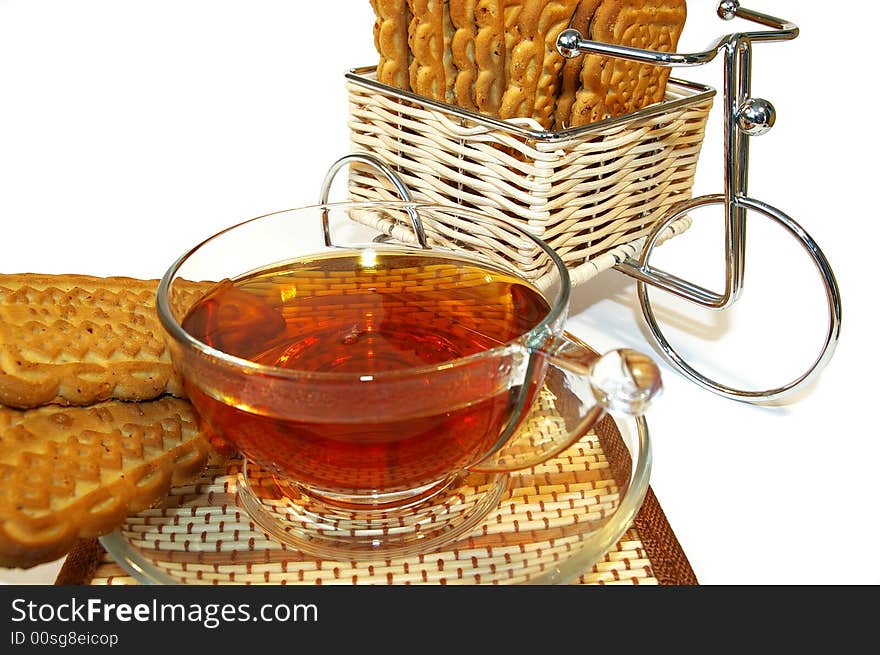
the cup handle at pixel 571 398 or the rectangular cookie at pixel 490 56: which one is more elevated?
the rectangular cookie at pixel 490 56

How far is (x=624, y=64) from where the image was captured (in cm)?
83

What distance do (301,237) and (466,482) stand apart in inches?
8.4

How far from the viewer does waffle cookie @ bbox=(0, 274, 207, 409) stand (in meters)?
0.57

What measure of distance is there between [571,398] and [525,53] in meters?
0.38

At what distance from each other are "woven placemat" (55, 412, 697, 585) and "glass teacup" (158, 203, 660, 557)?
15mm

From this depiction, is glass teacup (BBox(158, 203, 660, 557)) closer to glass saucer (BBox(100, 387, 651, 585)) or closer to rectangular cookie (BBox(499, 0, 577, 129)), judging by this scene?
glass saucer (BBox(100, 387, 651, 585))

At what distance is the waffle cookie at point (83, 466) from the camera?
0.49 m

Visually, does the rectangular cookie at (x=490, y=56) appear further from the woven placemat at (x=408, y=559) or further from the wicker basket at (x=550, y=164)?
the woven placemat at (x=408, y=559)

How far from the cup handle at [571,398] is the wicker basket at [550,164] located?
235 millimetres

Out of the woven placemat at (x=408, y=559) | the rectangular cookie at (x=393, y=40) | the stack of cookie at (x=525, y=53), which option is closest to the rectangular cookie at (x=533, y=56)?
the stack of cookie at (x=525, y=53)

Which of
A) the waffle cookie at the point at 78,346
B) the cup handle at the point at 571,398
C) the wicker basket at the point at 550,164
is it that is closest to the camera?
the cup handle at the point at 571,398

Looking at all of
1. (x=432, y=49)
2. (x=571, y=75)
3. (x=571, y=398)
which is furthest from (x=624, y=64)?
(x=571, y=398)

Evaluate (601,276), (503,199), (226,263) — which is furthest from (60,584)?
(601,276)

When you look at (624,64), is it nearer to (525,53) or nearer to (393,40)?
(525,53)
